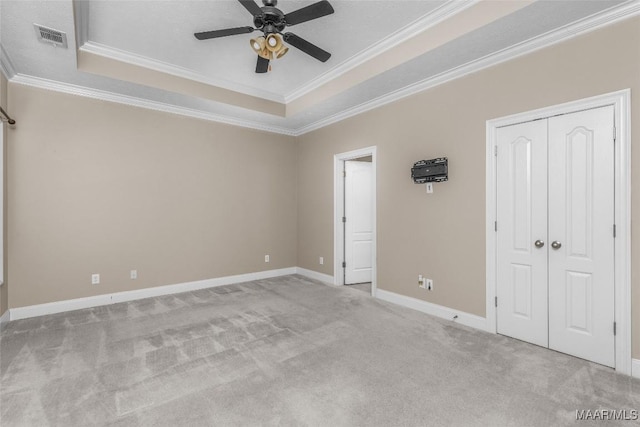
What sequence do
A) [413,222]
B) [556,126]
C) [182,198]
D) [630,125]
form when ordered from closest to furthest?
1. [630,125]
2. [556,126]
3. [413,222]
4. [182,198]

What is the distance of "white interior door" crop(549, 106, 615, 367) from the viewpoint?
8.14 feet

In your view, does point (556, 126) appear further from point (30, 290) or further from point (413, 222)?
point (30, 290)

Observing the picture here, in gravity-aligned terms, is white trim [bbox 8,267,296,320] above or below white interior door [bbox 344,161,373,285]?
below

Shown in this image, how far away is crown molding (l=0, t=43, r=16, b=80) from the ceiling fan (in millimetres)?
2234

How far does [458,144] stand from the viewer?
349cm

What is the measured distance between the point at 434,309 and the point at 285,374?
212cm

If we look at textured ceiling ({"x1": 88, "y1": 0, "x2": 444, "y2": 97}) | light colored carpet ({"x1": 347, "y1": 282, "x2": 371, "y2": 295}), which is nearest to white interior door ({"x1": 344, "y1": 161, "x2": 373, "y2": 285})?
light colored carpet ({"x1": 347, "y1": 282, "x2": 371, "y2": 295})

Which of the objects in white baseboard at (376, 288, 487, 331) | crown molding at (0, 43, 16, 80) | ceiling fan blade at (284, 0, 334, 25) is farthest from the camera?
white baseboard at (376, 288, 487, 331)

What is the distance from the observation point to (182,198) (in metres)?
4.83

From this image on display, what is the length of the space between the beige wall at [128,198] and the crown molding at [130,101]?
9cm

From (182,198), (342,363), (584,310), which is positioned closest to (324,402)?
(342,363)

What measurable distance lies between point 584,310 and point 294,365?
8.28 feet

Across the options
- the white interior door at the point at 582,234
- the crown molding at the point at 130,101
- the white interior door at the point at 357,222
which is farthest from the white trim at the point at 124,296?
the white interior door at the point at 582,234

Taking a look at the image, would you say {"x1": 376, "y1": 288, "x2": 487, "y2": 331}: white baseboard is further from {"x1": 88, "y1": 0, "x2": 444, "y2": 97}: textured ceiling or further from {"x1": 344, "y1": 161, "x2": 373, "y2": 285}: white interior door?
{"x1": 88, "y1": 0, "x2": 444, "y2": 97}: textured ceiling
